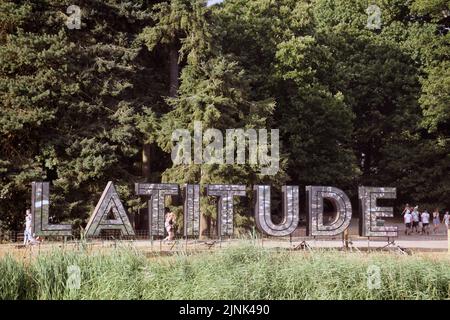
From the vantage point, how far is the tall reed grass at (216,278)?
14.5m

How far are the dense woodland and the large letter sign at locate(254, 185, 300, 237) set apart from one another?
6.82 metres

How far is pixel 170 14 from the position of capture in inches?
1268

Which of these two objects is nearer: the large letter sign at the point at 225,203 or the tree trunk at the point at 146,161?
the large letter sign at the point at 225,203

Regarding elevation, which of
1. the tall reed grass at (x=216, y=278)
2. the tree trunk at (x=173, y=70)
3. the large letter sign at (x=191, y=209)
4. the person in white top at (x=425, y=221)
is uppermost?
the tree trunk at (x=173, y=70)

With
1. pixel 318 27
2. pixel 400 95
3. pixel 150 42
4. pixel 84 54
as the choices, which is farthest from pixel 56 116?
pixel 400 95

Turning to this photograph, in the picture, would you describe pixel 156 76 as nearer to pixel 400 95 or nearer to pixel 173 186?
pixel 173 186

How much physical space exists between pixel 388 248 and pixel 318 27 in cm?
2408

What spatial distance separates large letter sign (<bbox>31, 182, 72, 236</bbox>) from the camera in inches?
856

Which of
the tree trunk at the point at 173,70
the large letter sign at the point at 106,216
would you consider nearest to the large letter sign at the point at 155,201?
the large letter sign at the point at 106,216

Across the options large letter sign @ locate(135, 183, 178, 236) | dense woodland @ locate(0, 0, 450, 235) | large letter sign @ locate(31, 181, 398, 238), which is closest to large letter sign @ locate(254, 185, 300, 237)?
large letter sign @ locate(31, 181, 398, 238)

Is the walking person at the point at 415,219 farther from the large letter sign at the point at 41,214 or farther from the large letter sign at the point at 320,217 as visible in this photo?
the large letter sign at the point at 41,214

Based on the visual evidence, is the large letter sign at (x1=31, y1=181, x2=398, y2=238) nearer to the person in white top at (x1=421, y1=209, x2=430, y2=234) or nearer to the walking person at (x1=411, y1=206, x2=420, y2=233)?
the walking person at (x1=411, y1=206, x2=420, y2=233)

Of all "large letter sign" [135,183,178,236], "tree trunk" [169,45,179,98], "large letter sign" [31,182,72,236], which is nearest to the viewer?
"large letter sign" [31,182,72,236]

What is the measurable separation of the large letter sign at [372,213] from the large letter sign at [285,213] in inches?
106
